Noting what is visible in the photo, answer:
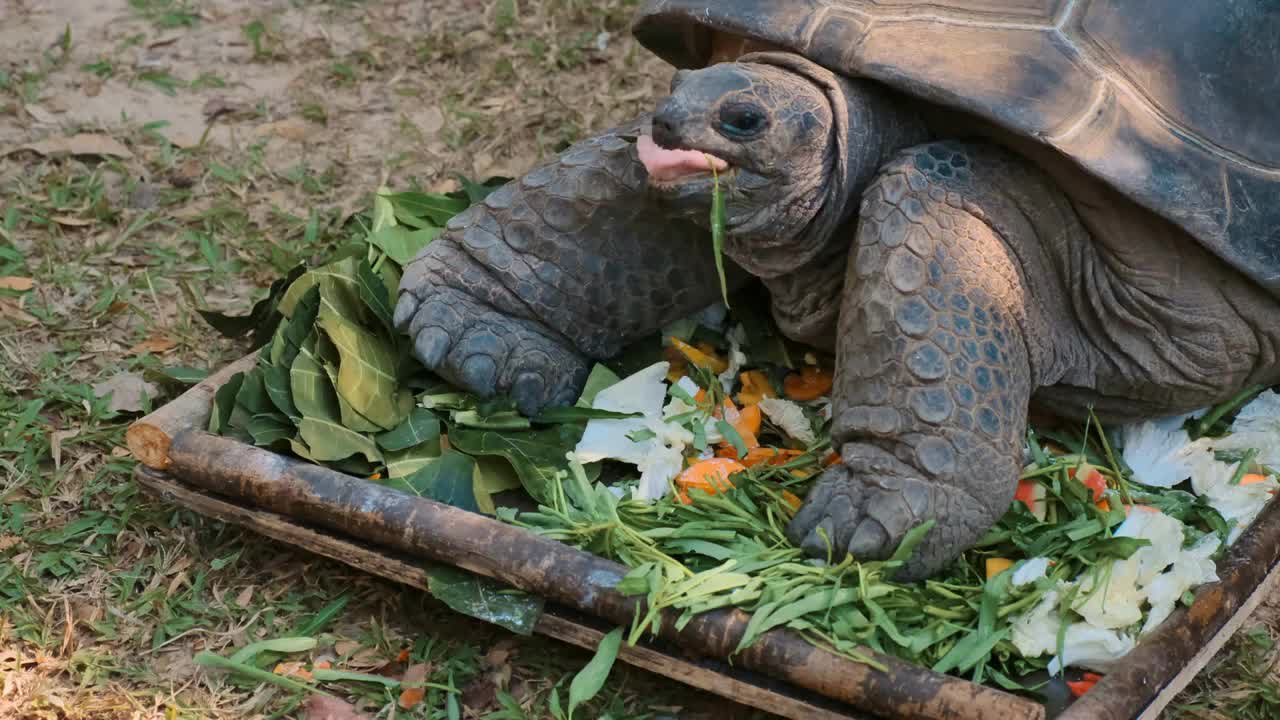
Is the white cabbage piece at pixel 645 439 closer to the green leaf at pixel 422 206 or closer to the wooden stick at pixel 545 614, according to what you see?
the wooden stick at pixel 545 614

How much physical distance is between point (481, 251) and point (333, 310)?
1.19ft

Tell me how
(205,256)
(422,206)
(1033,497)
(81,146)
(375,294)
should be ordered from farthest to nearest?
(81,146)
(205,256)
(422,206)
(375,294)
(1033,497)

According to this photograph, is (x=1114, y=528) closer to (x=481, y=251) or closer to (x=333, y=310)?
(x=481, y=251)

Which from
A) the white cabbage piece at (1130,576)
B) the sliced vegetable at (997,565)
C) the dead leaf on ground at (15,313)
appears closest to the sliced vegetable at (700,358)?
the sliced vegetable at (997,565)

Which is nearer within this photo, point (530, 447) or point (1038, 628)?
point (1038, 628)

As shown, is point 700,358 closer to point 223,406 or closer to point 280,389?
point 280,389

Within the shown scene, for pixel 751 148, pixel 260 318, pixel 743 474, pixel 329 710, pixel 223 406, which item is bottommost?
pixel 329 710

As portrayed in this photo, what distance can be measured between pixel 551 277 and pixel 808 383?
25.6 inches

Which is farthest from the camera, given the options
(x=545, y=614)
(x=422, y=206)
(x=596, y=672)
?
(x=422, y=206)

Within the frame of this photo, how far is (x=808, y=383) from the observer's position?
11.5 ft

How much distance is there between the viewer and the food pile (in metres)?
2.78

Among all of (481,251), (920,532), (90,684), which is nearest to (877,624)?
(920,532)

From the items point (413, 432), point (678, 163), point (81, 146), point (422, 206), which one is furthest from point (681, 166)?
point (81, 146)

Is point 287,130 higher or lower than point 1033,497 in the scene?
lower
